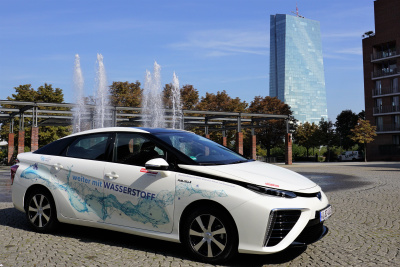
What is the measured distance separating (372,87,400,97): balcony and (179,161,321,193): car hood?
191ft

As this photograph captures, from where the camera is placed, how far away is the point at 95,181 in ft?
17.5

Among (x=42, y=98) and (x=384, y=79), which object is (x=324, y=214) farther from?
(x=384, y=79)

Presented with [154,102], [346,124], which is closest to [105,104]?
[154,102]

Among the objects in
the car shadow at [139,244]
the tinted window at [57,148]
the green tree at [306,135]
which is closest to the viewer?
the car shadow at [139,244]

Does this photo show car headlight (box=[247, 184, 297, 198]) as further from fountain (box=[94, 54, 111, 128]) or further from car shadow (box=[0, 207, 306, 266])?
fountain (box=[94, 54, 111, 128])

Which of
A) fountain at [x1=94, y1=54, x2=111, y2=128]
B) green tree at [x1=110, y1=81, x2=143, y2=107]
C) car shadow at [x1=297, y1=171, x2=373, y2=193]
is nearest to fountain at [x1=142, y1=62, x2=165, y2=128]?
fountain at [x1=94, y1=54, x2=111, y2=128]

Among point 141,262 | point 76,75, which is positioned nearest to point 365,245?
point 141,262

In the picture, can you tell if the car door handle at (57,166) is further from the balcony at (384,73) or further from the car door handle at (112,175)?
the balcony at (384,73)

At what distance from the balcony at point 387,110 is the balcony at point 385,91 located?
1.92 m

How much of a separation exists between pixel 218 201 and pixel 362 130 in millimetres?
53872

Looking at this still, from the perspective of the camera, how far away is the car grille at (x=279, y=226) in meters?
4.14

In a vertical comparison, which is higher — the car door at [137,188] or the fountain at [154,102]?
the fountain at [154,102]

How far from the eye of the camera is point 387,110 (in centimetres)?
5741

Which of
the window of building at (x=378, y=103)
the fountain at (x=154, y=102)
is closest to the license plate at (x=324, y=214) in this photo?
the fountain at (x=154, y=102)
